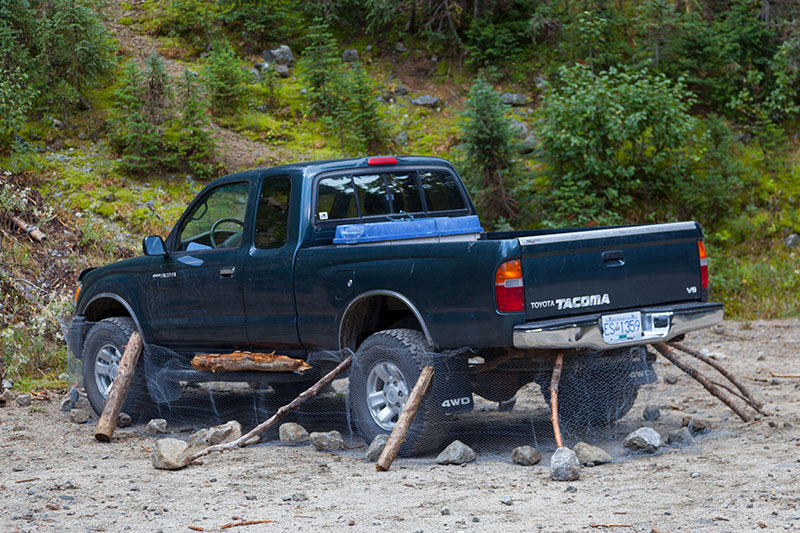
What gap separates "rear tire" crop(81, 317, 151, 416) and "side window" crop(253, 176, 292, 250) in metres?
1.75

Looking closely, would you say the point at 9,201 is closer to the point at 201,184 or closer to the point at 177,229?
the point at 201,184

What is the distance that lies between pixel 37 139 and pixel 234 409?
7780 mm

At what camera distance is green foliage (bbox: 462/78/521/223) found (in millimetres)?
12688

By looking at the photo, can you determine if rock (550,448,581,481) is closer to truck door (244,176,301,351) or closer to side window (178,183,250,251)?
truck door (244,176,301,351)

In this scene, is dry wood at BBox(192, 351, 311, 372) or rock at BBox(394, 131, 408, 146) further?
rock at BBox(394, 131, 408, 146)

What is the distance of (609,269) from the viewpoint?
5.67m

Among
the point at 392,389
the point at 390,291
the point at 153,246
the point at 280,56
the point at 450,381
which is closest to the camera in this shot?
the point at 450,381

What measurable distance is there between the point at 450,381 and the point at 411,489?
2.96 ft

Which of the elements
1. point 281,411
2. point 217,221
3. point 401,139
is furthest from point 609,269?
point 401,139

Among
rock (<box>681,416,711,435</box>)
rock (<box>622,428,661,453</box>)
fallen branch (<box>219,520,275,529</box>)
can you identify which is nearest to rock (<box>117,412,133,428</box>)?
fallen branch (<box>219,520,275,529</box>)

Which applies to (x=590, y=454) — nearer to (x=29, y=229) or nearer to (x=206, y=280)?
(x=206, y=280)

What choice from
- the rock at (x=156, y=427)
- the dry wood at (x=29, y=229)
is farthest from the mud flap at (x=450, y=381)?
the dry wood at (x=29, y=229)

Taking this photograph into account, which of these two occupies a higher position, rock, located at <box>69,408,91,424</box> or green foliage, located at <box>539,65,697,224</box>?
green foliage, located at <box>539,65,697,224</box>

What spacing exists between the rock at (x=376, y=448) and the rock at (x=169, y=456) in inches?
47.8
